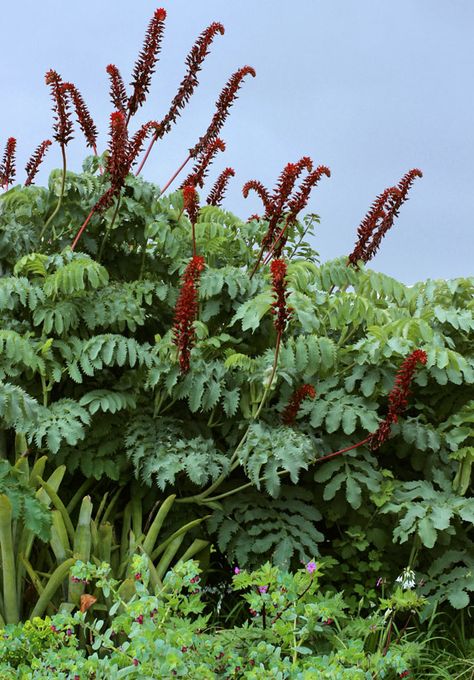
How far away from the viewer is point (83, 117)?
5.53 metres

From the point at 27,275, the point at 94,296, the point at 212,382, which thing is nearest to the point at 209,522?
the point at 212,382

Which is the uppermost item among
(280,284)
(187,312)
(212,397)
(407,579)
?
(280,284)

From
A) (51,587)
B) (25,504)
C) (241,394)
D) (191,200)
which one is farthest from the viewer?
(241,394)

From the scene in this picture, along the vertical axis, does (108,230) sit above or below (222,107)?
below

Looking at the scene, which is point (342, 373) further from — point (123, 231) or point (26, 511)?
point (26, 511)

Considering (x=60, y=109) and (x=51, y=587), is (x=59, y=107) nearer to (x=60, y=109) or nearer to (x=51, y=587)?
(x=60, y=109)

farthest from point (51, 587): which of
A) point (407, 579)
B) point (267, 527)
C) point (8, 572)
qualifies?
point (407, 579)

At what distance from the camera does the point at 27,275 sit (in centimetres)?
550

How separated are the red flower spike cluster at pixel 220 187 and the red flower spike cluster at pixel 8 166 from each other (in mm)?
1419

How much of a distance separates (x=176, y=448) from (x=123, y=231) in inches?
69.3

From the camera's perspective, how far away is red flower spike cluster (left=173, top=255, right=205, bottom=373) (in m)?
4.30

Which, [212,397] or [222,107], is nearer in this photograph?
[212,397]

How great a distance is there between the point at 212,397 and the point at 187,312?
63 cm

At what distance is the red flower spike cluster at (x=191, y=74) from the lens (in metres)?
5.74
